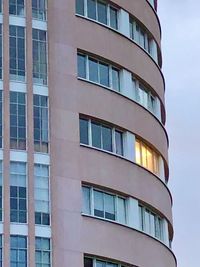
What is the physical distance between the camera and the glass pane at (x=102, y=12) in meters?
41.2

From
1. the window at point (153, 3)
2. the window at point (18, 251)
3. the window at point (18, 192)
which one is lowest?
the window at point (18, 251)

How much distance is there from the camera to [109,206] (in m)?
38.8

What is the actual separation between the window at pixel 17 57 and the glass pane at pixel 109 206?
18.2 feet

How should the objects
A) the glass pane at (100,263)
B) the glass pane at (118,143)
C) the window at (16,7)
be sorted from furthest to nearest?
the glass pane at (118,143), the window at (16,7), the glass pane at (100,263)

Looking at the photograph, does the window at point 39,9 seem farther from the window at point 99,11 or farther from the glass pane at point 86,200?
the glass pane at point 86,200

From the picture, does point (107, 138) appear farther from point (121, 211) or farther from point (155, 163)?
point (155, 163)

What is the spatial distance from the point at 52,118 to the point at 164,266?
8.14 meters

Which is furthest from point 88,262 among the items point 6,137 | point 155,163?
point 155,163

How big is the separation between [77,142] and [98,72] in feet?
11.8

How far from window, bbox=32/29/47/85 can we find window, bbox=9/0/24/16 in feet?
2.96

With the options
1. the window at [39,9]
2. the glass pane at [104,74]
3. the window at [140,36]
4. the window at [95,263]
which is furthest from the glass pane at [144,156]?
the window at [39,9]

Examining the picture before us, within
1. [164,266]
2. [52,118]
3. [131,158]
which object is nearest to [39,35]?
[52,118]

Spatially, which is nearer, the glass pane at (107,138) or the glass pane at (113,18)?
the glass pane at (107,138)

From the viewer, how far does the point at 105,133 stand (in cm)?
3966
